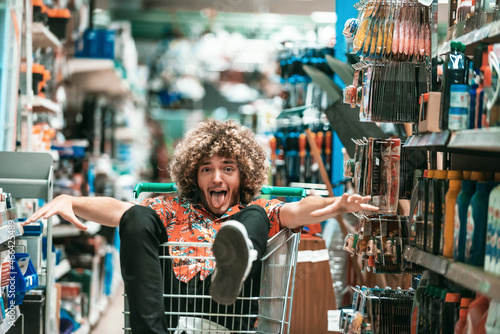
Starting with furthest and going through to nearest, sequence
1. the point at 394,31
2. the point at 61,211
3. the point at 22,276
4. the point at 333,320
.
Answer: the point at 333,320 < the point at 22,276 < the point at 394,31 < the point at 61,211

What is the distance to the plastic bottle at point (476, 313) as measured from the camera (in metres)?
1.98

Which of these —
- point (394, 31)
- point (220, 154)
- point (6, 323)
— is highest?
point (394, 31)

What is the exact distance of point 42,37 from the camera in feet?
13.8

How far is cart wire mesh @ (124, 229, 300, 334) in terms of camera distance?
7.43 feet

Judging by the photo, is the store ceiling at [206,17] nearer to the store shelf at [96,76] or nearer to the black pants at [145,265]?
the store shelf at [96,76]

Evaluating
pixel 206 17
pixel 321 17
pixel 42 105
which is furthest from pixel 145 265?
pixel 206 17

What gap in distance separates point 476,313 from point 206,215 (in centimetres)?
124

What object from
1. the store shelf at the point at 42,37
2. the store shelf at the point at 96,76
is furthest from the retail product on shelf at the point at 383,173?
the store shelf at the point at 96,76

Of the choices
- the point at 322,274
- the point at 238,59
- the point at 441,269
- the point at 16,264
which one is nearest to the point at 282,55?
the point at 322,274

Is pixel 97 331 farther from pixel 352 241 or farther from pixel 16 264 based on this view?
pixel 352 241

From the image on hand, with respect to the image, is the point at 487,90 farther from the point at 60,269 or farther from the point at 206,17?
the point at 206,17

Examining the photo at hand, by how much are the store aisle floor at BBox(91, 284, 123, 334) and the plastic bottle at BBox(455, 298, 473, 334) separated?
10.2 feet

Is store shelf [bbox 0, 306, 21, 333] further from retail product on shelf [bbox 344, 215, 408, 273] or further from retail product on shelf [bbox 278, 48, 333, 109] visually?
retail product on shelf [bbox 278, 48, 333, 109]

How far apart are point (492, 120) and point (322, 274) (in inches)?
77.3
